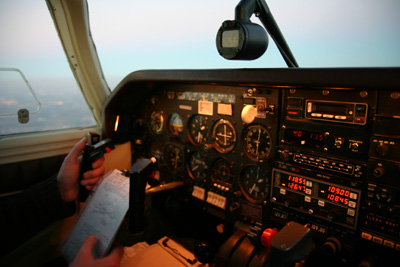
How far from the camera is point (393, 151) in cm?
131

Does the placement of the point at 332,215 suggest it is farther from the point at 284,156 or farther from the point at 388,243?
the point at 284,156

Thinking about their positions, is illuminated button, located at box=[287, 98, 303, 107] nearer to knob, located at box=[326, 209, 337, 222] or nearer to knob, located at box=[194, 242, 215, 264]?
knob, located at box=[326, 209, 337, 222]

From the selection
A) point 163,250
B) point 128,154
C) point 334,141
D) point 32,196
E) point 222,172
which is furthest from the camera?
point 128,154

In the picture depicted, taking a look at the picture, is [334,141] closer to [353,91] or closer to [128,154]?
[353,91]

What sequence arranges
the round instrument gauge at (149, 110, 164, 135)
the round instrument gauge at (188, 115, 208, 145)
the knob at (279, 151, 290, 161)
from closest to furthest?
1. the knob at (279, 151, 290, 161)
2. the round instrument gauge at (188, 115, 208, 145)
3. the round instrument gauge at (149, 110, 164, 135)

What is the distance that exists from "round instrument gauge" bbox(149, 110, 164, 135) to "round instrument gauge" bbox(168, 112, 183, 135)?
0.10m

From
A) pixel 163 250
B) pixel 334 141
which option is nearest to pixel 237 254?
pixel 163 250

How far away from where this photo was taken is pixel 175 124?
2.40 meters

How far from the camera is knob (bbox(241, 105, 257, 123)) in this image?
1705 millimetres

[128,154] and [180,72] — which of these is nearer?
[180,72]

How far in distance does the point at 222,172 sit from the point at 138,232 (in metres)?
0.76

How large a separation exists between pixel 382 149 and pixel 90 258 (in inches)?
55.6

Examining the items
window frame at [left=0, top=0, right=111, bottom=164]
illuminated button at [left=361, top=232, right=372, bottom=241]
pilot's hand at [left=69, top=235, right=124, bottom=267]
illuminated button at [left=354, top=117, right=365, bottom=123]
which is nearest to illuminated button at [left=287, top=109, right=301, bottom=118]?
illuminated button at [left=354, top=117, right=365, bottom=123]

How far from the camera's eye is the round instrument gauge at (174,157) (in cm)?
240
